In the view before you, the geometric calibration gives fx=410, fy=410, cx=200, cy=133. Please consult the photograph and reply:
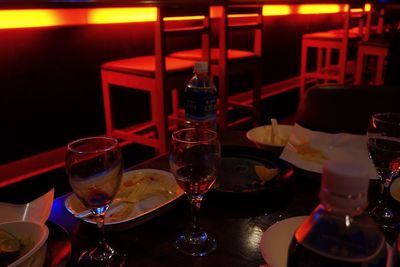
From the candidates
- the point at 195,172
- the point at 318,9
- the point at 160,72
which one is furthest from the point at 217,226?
the point at 318,9

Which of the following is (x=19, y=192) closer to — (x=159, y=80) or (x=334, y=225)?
(x=159, y=80)

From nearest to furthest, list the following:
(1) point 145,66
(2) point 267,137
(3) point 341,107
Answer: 1. (2) point 267,137
2. (3) point 341,107
3. (1) point 145,66

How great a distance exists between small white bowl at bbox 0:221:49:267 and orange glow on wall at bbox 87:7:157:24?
1840 millimetres

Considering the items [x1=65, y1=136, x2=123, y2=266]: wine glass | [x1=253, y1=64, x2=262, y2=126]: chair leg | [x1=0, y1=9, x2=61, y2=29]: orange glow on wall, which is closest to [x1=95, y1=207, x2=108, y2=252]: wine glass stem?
[x1=65, y1=136, x2=123, y2=266]: wine glass

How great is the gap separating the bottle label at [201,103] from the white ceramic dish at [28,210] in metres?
0.47

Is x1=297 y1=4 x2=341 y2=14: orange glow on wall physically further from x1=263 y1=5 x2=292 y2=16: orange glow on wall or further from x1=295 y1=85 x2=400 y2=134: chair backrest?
x1=295 y1=85 x2=400 y2=134: chair backrest

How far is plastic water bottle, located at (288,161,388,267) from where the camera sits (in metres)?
0.33

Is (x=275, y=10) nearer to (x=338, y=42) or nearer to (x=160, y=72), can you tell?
Answer: (x=338, y=42)

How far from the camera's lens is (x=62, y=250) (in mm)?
550

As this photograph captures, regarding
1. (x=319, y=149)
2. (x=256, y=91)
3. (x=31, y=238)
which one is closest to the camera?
(x=31, y=238)

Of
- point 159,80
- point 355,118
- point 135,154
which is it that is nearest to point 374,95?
point 355,118

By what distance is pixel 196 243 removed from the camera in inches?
23.7

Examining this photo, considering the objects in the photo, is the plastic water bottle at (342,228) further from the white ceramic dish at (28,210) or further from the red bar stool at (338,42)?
the red bar stool at (338,42)

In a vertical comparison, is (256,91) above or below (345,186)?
below
